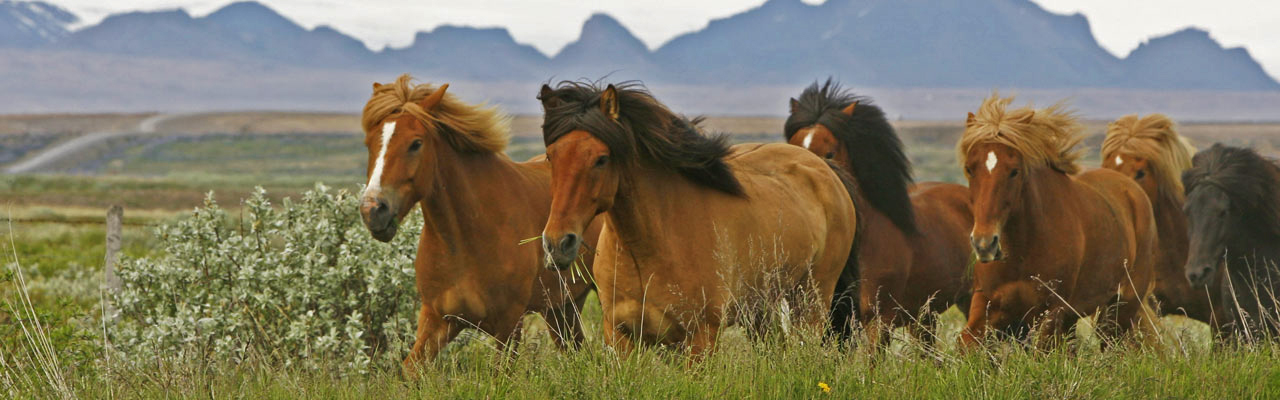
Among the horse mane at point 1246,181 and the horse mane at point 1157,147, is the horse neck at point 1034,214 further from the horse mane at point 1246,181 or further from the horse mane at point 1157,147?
the horse mane at point 1157,147

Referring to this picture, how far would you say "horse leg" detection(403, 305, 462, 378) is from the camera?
635 cm

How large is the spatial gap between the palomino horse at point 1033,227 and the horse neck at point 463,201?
2722 mm

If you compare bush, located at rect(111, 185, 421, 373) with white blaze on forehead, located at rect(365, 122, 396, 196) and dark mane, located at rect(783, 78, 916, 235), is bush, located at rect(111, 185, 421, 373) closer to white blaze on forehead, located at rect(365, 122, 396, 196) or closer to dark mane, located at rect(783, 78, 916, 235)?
white blaze on forehead, located at rect(365, 122, 396, 196)

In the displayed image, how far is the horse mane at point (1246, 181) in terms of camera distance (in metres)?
8.77

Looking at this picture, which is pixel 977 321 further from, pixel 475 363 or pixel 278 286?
pixel 278 286

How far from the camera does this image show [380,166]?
6.21m

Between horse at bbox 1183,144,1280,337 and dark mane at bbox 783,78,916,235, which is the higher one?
dark mane at bbox 783,78,916,235

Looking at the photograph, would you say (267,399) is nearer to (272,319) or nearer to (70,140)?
(272,319)

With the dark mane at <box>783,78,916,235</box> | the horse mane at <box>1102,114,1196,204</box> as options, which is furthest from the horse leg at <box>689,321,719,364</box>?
the horse mane at <box>1102,114,1196,204</box>

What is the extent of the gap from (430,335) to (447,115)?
1.24 meters

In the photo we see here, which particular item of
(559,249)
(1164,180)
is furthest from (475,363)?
(1164,180)

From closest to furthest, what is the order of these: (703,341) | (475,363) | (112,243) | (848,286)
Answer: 1. (475,363)
2. (703,341)
3. (848,286)
4. (112,243)

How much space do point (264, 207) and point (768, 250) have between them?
436 centimetres

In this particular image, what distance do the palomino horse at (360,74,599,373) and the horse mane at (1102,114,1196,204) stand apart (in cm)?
581
